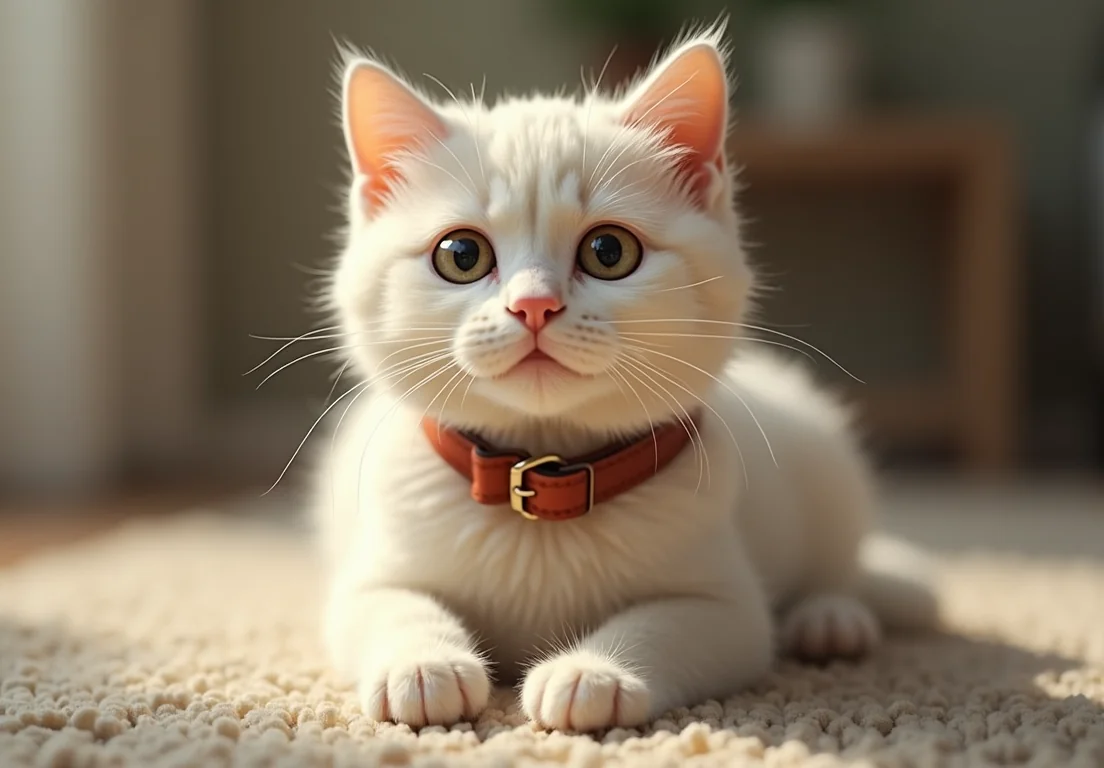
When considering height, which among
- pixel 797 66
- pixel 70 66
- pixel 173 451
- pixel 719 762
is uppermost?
pixel 797 66

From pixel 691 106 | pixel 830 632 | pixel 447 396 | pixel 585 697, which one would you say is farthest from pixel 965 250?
pixel 585 697

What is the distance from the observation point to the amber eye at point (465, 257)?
3.30 ft

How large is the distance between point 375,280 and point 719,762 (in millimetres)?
520

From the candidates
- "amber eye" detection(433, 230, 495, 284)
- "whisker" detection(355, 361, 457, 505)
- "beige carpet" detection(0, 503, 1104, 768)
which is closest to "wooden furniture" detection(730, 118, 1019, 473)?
"beige carpet" detection(0, 503, 1104, 768)

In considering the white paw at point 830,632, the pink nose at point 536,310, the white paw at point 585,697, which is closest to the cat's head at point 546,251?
the pink nose at point 536,310

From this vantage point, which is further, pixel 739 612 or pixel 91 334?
pixel 91 334

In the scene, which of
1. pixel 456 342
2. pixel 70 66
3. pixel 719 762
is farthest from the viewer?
pixel 70 66

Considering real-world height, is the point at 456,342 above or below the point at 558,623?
above

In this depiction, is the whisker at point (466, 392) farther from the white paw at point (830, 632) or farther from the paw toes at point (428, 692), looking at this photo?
the white paw at point (830, 632)

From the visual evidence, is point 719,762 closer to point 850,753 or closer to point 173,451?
point 850,753

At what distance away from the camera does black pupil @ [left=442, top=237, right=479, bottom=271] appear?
3.32ft

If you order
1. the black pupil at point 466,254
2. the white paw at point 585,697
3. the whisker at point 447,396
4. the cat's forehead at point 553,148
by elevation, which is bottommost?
the white paw at point 585,697

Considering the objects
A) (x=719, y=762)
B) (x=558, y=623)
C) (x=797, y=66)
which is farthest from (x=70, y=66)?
(x=719, y=762)

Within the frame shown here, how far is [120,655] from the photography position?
1.23 m
